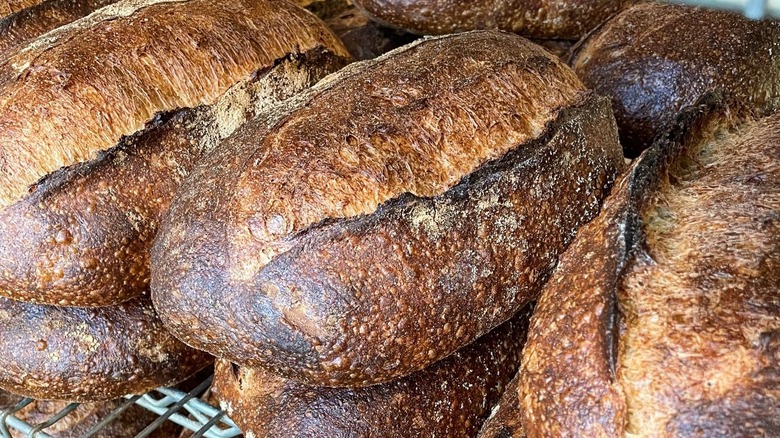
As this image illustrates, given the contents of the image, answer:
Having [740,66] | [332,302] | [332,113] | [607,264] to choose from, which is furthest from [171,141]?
[740,66]

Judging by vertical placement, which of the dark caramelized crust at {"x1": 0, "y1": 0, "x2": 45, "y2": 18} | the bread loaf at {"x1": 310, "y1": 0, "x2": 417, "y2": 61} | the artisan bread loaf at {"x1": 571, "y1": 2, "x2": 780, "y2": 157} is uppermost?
the dark caramelized crust at {"x1": 0, "y1": 0, "x2": 45, "y2": 18}

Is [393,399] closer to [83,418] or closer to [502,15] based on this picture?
[83,418]

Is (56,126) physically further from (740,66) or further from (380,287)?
(740,66)

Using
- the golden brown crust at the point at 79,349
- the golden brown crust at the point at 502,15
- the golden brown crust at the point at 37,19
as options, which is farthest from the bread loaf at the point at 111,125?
the golden brown crust at the point at 502,15

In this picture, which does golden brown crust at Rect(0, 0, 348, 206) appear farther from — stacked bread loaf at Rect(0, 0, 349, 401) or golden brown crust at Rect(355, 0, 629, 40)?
golden brown crust at Rect(355, 0, 629, 40)

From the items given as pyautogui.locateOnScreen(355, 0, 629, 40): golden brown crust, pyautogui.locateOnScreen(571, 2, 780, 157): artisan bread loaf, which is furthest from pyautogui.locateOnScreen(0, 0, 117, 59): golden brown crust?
pyautogui.locateOnScreen(571, 2, 780, 157): artisan bread loaf

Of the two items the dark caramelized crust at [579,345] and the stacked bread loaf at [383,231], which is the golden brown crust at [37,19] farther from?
the dark caramelized crust at [579,345]
